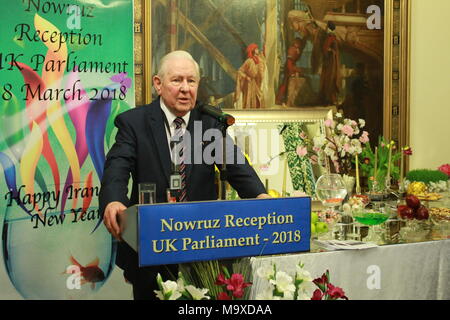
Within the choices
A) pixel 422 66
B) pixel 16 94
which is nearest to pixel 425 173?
pixel 422 66

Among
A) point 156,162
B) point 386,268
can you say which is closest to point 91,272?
point 156,162

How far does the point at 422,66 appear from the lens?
5.78m

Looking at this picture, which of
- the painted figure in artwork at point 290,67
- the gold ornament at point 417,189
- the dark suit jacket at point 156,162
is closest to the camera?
the dark suit jacket at point 156,162

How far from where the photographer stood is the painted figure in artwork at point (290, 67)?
17.1 feet

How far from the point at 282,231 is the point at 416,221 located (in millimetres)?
1478

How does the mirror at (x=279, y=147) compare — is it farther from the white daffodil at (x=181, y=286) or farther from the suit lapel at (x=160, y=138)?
the white daffodil at (x=181, y=286)

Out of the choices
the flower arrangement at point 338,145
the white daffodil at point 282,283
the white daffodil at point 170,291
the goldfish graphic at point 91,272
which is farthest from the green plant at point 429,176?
the white daffodil at point 170,291

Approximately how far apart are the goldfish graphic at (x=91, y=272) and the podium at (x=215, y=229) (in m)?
2.34

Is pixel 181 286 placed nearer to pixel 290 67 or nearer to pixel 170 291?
pixel 170 291

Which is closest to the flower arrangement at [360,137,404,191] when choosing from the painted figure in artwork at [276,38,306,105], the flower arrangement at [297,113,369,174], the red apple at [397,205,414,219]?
the flower arrangement at [297,113,369,174]

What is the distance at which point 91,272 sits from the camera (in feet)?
14.8

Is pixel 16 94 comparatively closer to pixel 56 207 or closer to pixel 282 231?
pixel 56 207

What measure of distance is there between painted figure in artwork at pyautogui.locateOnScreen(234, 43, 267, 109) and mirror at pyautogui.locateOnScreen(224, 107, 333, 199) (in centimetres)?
8

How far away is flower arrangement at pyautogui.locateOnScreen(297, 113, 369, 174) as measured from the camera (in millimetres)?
4336
